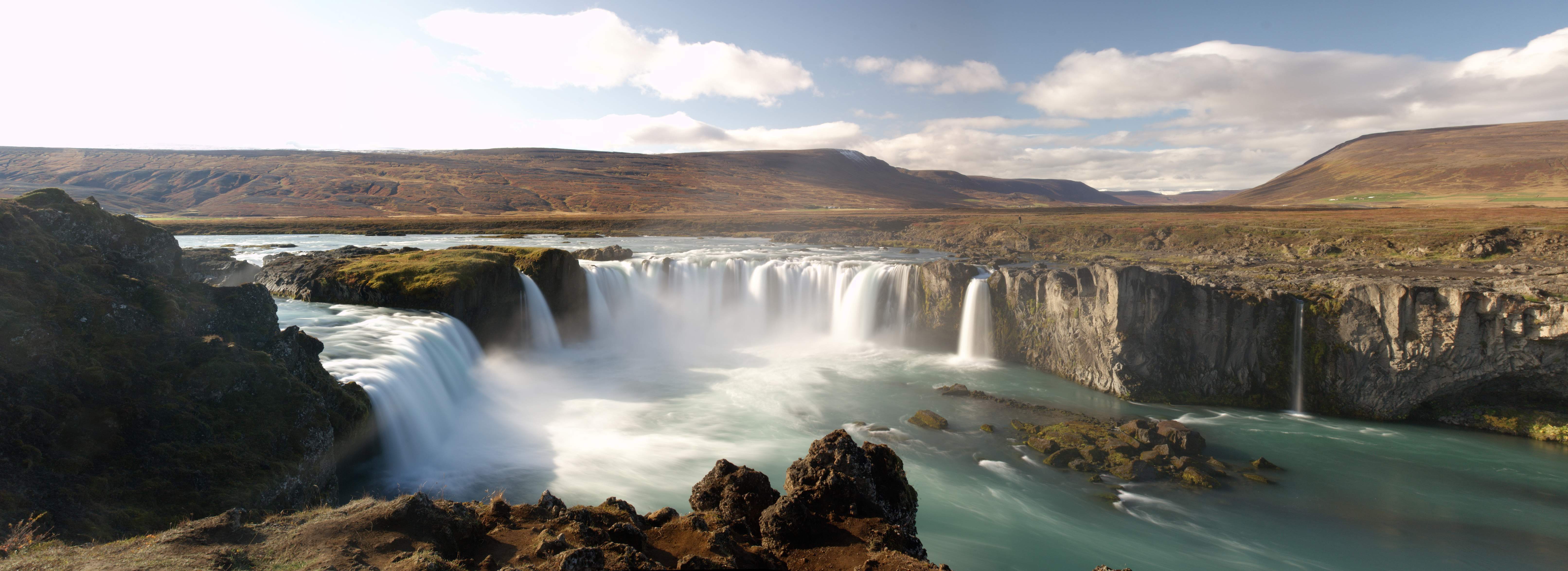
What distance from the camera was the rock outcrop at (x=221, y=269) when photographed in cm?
2612

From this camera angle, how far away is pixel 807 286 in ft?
113

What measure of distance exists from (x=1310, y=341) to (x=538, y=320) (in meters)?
30.6

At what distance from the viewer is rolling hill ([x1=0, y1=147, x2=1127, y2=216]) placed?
4385 inches

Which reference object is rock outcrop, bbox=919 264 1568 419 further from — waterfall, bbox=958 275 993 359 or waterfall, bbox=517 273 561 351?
waterfall, bbox=517 273 561 351

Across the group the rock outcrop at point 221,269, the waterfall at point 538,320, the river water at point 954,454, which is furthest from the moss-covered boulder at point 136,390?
the rock outcrop at point 221,269

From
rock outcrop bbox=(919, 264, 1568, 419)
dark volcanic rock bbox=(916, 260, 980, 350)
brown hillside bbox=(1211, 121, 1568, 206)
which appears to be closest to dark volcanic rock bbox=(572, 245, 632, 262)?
dark volcanic rock bbox=(916, 260, 980, 350)

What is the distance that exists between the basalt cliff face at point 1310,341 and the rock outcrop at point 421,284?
23220 millimetres

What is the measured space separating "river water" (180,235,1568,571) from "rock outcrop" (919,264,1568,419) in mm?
931

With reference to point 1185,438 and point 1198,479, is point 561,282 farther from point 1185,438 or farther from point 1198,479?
point 1198,479

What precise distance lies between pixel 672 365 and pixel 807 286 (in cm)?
966

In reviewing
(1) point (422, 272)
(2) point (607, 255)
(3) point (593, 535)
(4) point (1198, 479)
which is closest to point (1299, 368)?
A: (4) point (1198, 479)

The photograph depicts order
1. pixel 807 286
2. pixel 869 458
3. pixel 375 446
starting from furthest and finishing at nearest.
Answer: pixel 807 286, pixel 375 446, pixel 869 458

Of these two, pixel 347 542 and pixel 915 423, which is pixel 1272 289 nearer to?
pixel 915 423

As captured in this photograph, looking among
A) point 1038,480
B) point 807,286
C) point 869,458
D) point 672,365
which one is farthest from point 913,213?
point 869,458
